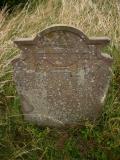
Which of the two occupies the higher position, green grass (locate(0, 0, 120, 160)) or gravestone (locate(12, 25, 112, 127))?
gravestone (locate(12, 25, 112, 127))

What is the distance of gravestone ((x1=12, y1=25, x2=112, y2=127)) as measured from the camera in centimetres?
349

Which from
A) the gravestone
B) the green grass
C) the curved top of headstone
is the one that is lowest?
the green grass

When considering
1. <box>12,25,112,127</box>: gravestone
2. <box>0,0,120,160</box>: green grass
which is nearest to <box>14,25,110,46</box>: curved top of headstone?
<box>12,25,112,127</box>: gravestone

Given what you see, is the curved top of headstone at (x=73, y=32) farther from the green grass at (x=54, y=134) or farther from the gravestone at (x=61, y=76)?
the green grass at (x=54, y=134)

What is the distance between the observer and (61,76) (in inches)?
144

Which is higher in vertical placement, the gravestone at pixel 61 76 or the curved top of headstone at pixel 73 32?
the curved top of headstone at pixel 73 32

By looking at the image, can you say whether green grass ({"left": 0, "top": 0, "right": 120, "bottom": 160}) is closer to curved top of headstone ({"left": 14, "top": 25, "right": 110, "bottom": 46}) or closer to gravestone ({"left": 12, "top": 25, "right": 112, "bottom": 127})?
gravestone ({"left": 12, "top": 25, "right": 112, "bottom": 127})

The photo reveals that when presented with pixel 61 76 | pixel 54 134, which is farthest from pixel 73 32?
pixel 54 134

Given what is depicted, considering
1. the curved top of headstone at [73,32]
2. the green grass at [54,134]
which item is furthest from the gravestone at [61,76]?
the green grass at [54,134]

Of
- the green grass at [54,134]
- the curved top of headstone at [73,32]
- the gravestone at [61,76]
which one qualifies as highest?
the curved top of headstone at [73,32]

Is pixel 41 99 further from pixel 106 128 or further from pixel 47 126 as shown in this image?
pixel 106 128

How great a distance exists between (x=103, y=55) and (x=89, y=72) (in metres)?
0.23

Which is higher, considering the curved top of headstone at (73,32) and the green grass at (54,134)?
the curved top of headstone at (73,32)

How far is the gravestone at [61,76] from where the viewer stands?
138 inches
